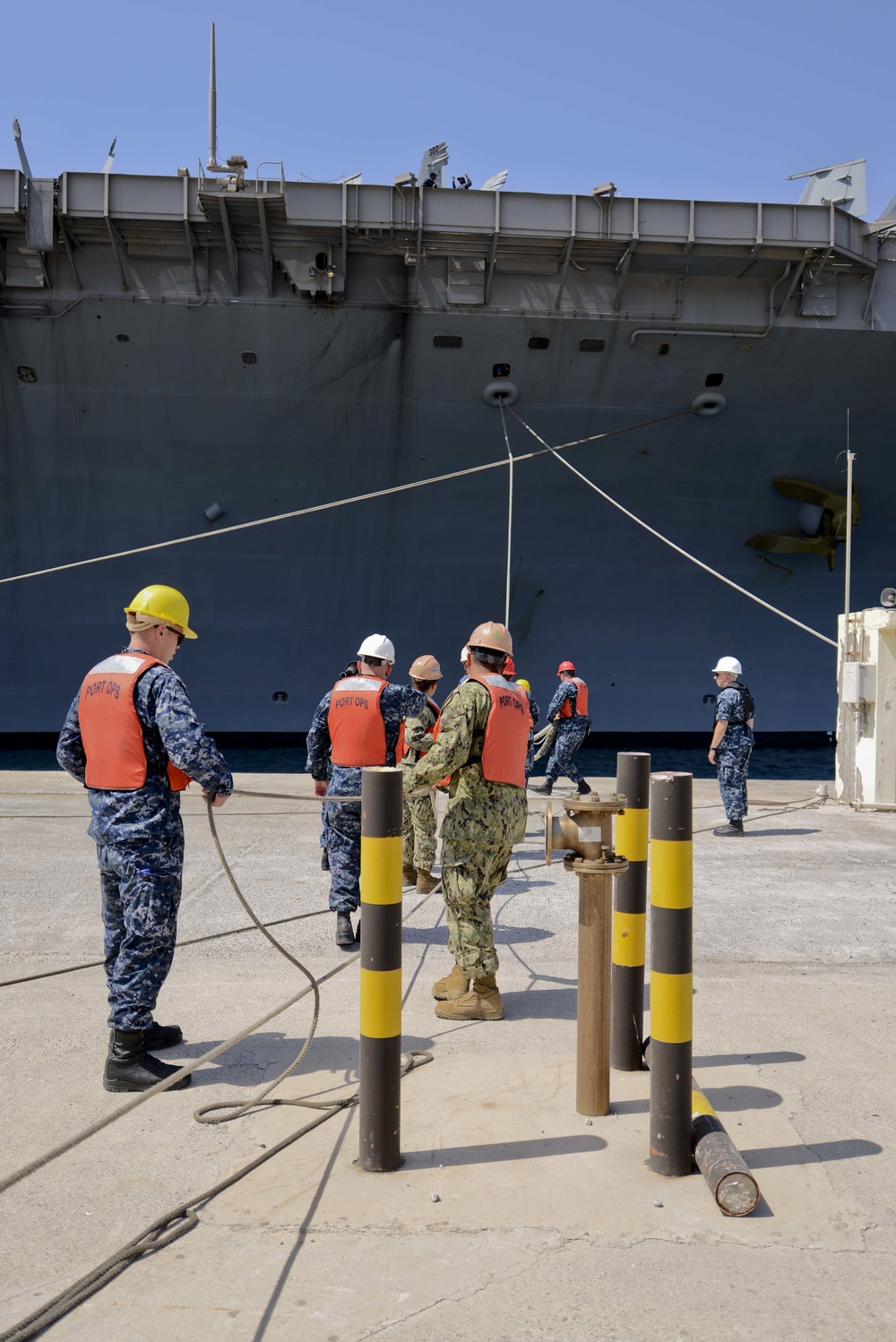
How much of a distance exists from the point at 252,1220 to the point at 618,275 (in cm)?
1440

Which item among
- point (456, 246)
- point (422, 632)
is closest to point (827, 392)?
point (456, 246)

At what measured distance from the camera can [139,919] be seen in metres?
3.60

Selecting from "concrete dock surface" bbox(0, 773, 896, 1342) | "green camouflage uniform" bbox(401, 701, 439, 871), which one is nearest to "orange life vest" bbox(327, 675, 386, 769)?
"green camouflage uniform" bbox(401, 701, 439, 871)

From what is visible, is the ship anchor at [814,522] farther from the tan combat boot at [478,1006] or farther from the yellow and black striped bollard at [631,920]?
the yellow and black striped bollard at [631,920]

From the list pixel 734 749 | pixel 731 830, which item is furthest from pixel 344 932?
pixel 734 749

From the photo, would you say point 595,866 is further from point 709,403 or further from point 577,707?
point 709,403

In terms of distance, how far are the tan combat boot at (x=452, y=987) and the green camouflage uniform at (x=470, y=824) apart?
0.35 ft

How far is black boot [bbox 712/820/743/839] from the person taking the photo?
9.20 m

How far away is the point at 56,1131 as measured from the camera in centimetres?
318

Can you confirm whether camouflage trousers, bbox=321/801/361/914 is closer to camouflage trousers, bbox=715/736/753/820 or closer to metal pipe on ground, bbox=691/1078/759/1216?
metal pipe on ground, bbox=691/1078/759/1216

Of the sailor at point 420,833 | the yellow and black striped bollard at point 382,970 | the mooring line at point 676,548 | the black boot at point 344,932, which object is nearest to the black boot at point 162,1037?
the yellow and black striped bollard at point 382,970

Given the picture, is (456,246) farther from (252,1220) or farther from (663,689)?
(252,1220)

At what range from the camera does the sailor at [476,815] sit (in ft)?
14.1

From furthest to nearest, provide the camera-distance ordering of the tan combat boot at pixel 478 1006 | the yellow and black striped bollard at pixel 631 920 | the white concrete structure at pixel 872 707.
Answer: the white concrete structure at pixel 872 707 → the tan combat boot at pixel 478 1006 → the yellow and black striped bollard at pixel 631 920
